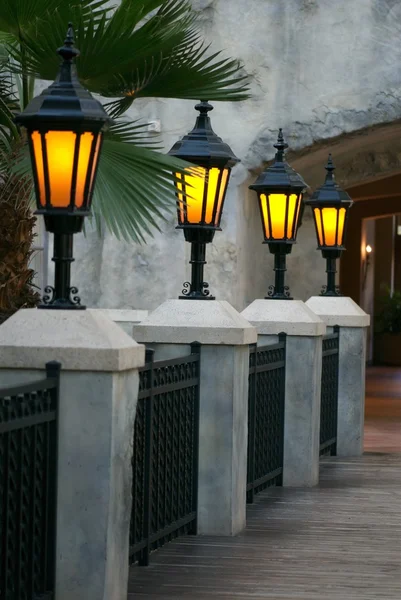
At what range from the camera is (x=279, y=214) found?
9.45m

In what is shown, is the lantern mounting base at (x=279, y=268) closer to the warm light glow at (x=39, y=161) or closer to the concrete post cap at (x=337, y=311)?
the concrete post cap at (x=337, y=311)

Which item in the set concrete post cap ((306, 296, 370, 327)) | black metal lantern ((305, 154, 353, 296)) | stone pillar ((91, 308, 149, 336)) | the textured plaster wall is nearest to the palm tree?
black metal lantern ((305, 154, 353, 296))

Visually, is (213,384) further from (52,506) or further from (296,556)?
(52,506)

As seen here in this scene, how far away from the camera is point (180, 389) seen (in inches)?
273

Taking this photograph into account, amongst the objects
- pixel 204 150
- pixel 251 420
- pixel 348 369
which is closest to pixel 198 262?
pixel 204 150

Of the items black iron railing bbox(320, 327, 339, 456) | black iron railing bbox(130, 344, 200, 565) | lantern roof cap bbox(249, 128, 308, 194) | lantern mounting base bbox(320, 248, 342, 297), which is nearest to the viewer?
black iron railing bbox(130, 344, 200, 565)

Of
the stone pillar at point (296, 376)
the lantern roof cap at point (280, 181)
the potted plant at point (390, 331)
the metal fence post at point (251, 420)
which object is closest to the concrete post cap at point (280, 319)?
the stone pillar at point (296, 376)

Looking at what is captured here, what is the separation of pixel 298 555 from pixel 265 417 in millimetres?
2337

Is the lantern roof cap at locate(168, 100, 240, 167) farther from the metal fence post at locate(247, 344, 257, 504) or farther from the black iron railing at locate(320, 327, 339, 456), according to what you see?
the black iron railing at locate(320, 327, 339, 456)

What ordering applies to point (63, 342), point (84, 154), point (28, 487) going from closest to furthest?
point (28, 487)
point (63, 342)
point (84, 154)

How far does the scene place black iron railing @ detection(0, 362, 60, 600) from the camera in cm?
451

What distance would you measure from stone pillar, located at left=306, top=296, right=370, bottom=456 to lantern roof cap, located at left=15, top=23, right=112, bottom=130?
22.4ft

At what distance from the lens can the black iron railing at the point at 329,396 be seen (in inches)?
436

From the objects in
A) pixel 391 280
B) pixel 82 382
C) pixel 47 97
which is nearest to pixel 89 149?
pixel 47 97
